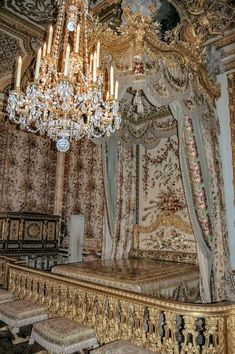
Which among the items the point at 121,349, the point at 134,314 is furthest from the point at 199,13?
the point at 121,349

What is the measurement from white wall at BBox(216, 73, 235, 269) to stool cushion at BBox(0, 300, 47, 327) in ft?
9.70

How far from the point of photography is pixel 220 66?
5023 mm

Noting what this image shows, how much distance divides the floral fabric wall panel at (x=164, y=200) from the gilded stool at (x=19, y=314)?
2.90m

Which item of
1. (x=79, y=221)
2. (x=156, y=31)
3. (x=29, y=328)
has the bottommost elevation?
(x=29, y=328)

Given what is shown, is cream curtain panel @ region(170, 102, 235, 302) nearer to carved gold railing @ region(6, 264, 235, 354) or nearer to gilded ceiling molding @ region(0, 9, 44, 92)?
carved gold railing @ region(6, 264, 235, 354)

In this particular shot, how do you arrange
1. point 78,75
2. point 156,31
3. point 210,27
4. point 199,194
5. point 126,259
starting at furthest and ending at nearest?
point 126,259 < point 210,27 < point 199,194 < point 78,75 < point 156,31

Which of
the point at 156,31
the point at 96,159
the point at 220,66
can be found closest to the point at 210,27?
the point at 220,66

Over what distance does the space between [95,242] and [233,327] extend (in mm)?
4817

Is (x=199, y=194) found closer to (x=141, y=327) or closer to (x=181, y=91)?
(x=181, y=91)

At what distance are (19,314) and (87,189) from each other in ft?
14.1

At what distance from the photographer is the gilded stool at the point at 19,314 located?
3.32 metres

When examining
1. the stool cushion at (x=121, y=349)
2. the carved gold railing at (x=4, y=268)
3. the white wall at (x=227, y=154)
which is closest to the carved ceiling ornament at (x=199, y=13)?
the white wall at (x=227, y=154)

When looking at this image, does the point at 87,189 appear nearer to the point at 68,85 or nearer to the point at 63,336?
the point at 68,85

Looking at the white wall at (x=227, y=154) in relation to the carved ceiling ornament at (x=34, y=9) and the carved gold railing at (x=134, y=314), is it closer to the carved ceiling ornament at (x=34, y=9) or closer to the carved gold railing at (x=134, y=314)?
the carved gold railing at (x=134, y=314)
